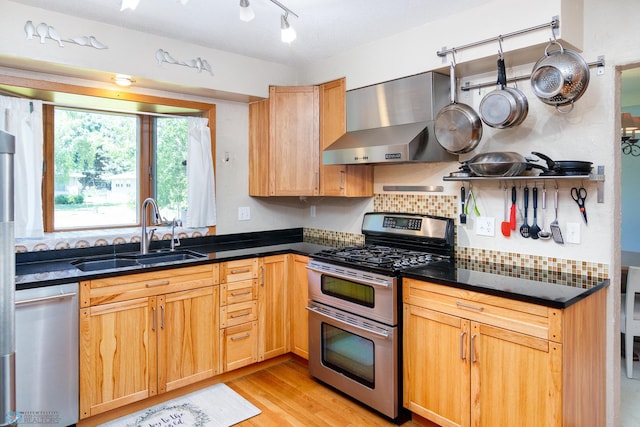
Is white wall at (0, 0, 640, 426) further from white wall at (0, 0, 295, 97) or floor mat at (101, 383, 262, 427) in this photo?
floor mat at (101, 383, 262, 427)

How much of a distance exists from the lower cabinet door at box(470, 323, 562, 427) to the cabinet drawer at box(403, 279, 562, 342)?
0.04 metres

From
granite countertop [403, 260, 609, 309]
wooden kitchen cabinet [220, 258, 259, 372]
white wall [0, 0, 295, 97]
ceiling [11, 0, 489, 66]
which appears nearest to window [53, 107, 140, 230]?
white wall [0, 0, 295, 97]

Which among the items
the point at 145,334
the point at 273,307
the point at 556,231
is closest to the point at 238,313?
the point at 273,307

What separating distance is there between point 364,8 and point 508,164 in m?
1.21

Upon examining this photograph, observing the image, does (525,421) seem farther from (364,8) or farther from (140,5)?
(140,5)

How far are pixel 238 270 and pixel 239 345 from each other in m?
0.55

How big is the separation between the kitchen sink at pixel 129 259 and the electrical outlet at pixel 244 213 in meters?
0.65

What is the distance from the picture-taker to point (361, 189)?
3283 mm

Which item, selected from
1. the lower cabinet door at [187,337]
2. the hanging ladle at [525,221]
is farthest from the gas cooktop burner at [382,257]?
the lower cabinet door at [187,337]

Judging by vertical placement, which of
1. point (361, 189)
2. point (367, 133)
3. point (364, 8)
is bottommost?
point (361, 189)

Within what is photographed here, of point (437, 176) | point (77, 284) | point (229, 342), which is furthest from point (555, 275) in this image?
point (77, 284)

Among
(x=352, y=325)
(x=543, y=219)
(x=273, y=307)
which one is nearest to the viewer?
(x=543, y=219)

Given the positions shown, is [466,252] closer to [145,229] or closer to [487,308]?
[487,308]

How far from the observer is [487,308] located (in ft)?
6.54
